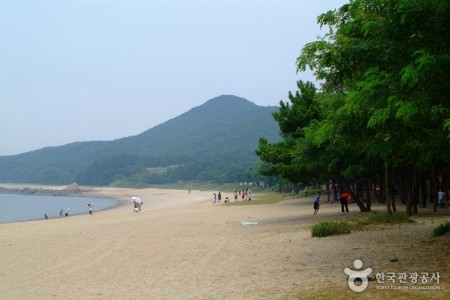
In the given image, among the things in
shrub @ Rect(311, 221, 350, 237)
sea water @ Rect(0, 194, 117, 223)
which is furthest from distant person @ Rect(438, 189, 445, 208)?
sea water @ Rect(0, 194, 117, 223)

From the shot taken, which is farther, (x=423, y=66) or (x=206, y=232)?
(x=206, y=232)

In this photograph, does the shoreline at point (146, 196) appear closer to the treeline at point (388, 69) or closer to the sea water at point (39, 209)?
the sea water at point (39, 209)

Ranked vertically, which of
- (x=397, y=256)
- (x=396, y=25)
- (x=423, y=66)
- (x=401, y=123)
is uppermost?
(x=396, y=25)

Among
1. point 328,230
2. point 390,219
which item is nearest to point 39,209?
point 390,219

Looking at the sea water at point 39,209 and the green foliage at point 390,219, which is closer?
the green foliage at point 390,219

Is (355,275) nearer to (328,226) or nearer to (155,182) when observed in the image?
(328,226)

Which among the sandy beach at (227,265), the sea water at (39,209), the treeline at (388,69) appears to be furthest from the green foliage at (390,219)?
the sea water at (39,209)

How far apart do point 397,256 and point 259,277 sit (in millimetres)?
3464

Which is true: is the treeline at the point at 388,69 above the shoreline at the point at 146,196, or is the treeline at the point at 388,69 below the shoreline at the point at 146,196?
above

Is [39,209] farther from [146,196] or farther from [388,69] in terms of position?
[388,69]

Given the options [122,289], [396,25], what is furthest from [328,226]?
[396,25]

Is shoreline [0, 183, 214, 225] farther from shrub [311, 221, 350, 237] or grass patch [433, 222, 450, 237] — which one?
grass patch [433, 222, 450, 237]

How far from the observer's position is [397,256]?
11.5 m

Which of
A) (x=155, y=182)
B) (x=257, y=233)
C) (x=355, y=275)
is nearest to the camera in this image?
(x=355, y=275)
